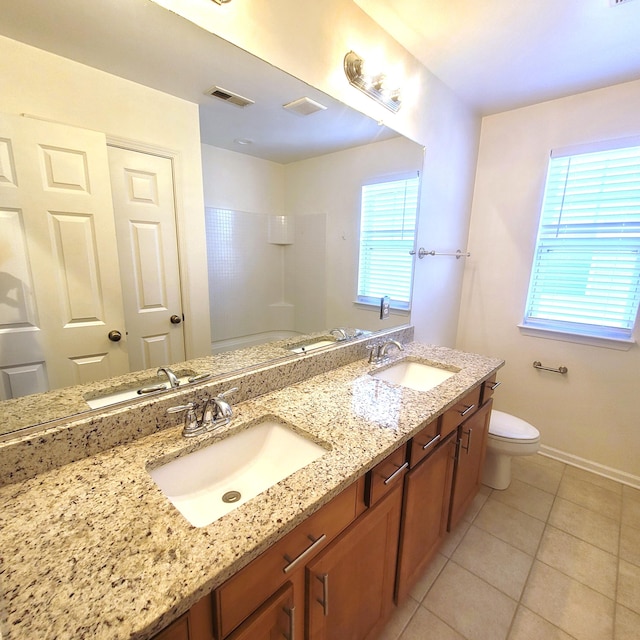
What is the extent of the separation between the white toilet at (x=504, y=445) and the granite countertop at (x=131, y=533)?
47.2 inches

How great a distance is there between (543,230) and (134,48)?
246cm

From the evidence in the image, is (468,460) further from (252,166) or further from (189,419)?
(252,166)

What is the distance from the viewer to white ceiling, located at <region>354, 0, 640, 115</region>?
1.38m

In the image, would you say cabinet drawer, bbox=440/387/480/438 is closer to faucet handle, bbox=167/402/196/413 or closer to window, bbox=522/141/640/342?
faucet handle, bbox=167/402/196/413

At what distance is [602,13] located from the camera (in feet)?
4.50

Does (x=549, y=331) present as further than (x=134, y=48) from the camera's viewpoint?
Yes

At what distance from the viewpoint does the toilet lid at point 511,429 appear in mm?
1921

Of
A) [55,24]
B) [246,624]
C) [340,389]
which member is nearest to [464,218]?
[340,389]

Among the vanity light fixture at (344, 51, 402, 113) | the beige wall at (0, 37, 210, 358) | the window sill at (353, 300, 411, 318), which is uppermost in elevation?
the vanity light fixture at (344, 51, 402, 113)

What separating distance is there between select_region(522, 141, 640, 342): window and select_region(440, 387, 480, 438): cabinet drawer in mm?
1144

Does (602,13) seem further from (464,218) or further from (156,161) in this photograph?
(156,161)

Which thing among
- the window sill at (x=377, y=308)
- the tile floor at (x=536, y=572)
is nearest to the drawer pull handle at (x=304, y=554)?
the tile floor at (x=536, y=572)

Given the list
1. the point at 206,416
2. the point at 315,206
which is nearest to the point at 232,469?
the point at 206,416

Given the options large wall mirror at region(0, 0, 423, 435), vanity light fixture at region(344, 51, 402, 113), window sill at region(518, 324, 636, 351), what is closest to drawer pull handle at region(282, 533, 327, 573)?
large wall mirror at region(0, 0, 423, 435)
